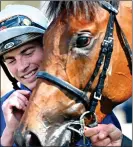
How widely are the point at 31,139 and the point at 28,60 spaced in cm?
48

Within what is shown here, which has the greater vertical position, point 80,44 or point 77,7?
point 77,7

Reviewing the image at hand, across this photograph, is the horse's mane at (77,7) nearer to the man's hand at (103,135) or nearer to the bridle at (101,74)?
the bridle at (101,74)

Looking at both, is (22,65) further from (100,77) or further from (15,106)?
(100,77)

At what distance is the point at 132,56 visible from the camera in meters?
1.84

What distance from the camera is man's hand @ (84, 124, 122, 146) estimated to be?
1730 mm

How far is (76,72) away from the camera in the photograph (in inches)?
67.6

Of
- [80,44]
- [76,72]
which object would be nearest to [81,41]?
[80,44]

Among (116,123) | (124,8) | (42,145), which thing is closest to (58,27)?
(124,8)

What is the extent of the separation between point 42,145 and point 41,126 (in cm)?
8

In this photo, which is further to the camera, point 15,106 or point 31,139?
point 15,106

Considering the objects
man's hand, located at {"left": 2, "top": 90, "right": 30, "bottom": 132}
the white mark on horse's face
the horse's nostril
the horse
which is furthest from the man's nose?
the horse's nostril

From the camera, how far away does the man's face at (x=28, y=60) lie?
1981mm

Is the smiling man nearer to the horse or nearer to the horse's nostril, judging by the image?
the horse

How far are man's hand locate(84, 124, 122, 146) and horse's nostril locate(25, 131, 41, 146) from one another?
219 millimetres
